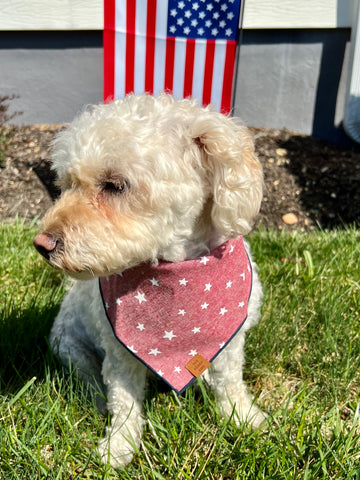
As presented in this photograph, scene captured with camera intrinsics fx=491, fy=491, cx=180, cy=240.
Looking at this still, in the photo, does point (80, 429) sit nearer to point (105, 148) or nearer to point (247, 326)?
point (247, 326)

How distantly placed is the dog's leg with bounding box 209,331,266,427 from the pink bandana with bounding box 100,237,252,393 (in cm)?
12

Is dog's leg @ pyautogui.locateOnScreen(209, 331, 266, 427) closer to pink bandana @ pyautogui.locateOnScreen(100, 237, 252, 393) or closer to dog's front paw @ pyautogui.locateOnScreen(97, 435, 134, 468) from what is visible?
pink bandana @ pyautogui.locateOnScreen(100, 237, 252, 393)

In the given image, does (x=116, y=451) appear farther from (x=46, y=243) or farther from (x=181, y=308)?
(x=46, y=243)

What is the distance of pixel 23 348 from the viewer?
99.7 inches

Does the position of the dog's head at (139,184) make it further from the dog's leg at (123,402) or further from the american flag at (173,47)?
the american flag at (173,47)

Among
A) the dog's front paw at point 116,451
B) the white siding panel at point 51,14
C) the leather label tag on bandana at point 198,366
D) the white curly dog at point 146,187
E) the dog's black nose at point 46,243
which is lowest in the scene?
the dog's front paw at point 116,451

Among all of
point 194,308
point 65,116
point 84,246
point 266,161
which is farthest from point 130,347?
point 65,116

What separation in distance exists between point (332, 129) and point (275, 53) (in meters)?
1.00

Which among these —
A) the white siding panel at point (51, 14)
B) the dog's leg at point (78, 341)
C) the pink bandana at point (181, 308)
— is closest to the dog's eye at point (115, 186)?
the pink bandana at point (181, 308)

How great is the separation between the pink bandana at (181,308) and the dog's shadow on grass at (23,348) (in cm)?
54

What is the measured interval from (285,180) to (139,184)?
10.1ft

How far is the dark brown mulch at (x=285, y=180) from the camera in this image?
4305 millimetres

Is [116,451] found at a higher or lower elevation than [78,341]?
lower

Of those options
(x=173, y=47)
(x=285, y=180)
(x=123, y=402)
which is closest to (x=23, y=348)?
(x=123, y=402)
